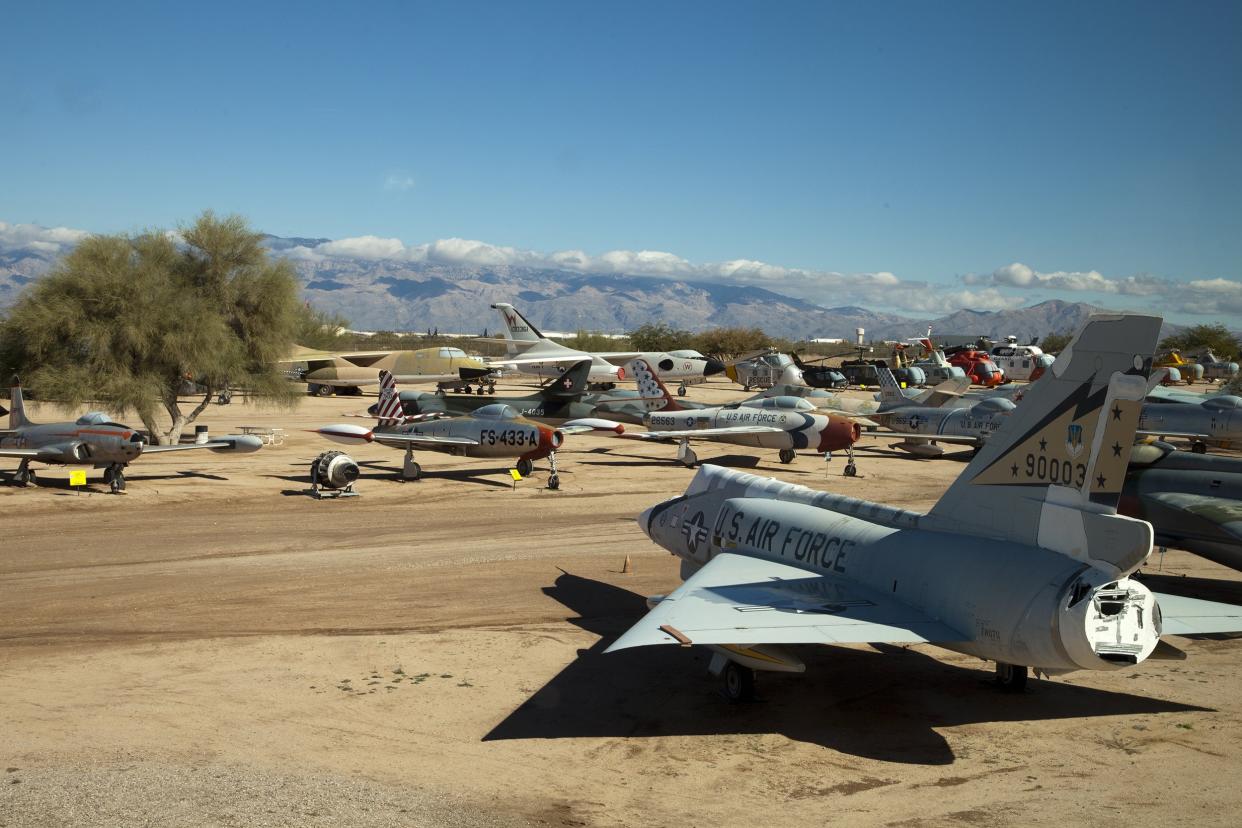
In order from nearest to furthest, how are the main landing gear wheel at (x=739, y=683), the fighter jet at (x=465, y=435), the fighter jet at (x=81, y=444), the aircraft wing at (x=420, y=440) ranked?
the main landing gear wheel at (x=739, y=683), the fighter jet at (x=81, y=444), the fighter jet at (x=465, y=435), the aircraft wing at (x=420, y=440)

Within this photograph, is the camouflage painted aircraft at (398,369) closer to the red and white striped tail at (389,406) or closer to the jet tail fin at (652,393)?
the jet tail fin at (652,393)

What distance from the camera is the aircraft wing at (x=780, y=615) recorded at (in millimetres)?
11703

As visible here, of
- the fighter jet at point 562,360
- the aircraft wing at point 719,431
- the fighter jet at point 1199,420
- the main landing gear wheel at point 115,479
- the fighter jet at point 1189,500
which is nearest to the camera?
the fighter jet at point 1189,500

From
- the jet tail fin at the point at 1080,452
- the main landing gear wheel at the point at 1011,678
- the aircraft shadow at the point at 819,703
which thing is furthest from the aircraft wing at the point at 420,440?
the jet tail fin at the point at 1080,452

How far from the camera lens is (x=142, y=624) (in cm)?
1753

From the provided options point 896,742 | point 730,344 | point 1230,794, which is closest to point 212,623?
point 896,742

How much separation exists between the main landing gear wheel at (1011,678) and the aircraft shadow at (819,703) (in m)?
0.19

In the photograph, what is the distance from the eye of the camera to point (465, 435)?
34625mm

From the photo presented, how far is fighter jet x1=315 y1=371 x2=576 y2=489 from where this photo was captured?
112 ft

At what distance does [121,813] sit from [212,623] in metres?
7.97

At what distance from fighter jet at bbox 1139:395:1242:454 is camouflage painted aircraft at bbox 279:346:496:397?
49.7 metres

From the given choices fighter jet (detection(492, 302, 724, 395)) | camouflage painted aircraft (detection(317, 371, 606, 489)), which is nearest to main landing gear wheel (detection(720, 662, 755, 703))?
camouflage painted aircraft (detection(317, 371, 606, 489))

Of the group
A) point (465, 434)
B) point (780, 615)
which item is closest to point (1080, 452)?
point (780, 615)

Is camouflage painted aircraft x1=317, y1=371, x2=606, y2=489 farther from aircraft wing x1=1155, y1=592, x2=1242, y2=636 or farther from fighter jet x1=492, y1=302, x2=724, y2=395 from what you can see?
fighter jet x1=492, y1=302, x2=724, y2=395
